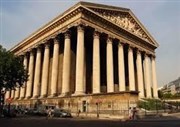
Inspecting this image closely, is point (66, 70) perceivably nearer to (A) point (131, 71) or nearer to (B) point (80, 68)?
(B) point (80, 68)

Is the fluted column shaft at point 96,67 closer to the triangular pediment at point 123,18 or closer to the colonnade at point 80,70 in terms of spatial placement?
the colonnade at point 80,70

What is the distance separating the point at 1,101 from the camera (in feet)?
165

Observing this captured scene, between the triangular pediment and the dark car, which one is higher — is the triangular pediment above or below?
above

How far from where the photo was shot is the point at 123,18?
6253 cm

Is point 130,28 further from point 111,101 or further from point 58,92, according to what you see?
point 111,101

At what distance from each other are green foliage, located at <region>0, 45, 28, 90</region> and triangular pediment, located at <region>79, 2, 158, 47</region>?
53.4 feet

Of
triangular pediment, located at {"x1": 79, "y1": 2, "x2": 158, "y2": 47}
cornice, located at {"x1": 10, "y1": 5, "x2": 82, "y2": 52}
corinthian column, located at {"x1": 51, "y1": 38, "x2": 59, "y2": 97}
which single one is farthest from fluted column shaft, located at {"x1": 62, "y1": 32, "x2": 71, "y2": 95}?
triangular pediment, located at {"x1": 79, "y1": 2, "x2": 158, "y2": 47}

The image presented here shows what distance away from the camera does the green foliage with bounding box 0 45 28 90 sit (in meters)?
50.7

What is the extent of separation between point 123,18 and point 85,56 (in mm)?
11944

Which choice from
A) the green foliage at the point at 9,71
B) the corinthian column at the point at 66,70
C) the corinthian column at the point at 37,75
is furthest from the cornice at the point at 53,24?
the green foliage at the point at 9,71

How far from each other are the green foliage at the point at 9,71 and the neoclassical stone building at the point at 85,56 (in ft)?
20.6

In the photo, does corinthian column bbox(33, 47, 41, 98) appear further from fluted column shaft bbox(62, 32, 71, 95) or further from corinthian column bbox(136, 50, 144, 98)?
corinthian column bbox(136, 50, 144, 98)

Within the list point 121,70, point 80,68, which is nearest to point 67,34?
point 80,68

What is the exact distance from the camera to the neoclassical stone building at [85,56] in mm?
49062
